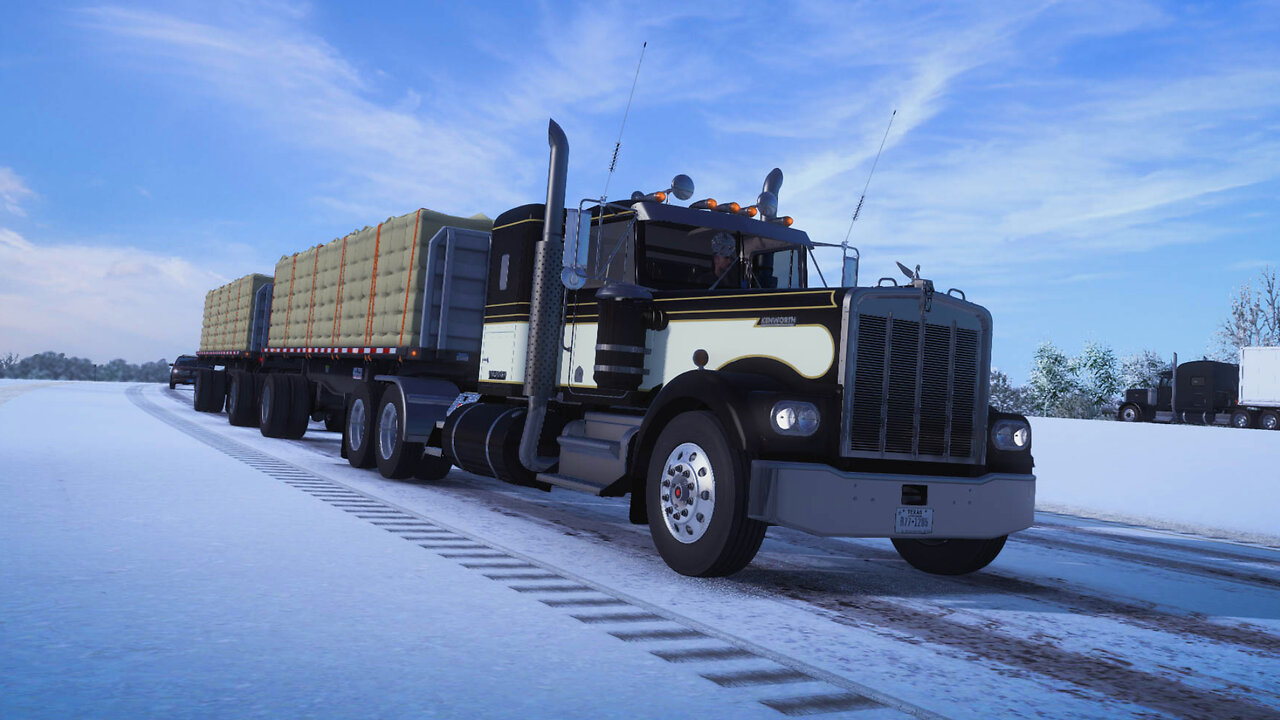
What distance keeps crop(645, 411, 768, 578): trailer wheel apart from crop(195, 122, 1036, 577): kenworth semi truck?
0.5 inches

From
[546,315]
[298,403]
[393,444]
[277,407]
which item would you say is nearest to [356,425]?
[393,444]

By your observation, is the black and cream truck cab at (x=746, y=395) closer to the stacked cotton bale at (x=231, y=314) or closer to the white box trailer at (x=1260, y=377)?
the stacked cotton bale at (x=231, y=314)

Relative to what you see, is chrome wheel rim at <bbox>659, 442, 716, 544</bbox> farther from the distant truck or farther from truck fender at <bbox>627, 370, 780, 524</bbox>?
the distant truck

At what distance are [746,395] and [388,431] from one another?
6.87 m

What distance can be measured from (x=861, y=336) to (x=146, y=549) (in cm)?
472

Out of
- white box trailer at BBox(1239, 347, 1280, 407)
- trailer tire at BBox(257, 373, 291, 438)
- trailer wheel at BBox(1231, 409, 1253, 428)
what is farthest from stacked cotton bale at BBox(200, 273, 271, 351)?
trailer wheel at BBox(1231, 409, 1253, 428)

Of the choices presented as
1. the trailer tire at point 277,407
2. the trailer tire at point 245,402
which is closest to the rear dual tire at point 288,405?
the trailer tire at point 277,407

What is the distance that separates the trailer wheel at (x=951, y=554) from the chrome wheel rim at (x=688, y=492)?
2.11 m

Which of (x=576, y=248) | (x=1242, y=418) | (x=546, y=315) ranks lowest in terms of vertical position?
(x=546, y=315)

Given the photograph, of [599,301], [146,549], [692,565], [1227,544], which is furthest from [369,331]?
[1227,544]

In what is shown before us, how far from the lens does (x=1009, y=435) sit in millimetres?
7074

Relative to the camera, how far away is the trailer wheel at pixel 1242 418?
132 ft

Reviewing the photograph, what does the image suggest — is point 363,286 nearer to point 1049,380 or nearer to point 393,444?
point 393,444

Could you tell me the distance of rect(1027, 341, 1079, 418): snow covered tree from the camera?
83.8 m
